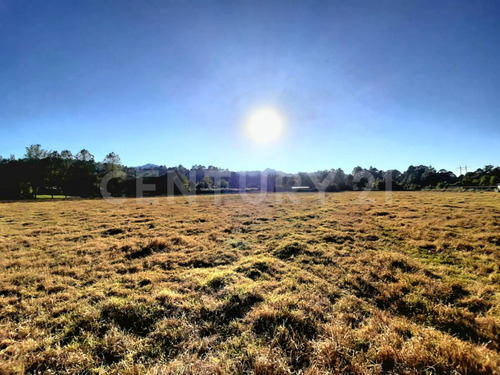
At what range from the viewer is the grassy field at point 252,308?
126 inches

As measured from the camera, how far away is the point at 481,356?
302 cm

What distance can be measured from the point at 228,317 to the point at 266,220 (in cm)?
1223

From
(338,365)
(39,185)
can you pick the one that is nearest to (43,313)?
(338,365)

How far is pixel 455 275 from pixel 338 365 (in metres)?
6.05

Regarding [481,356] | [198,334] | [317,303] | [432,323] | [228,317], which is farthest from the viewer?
[317,303]

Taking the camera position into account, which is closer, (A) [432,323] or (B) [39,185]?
(A) [432,323]

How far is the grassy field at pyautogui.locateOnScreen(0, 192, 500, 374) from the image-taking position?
320 centimetres

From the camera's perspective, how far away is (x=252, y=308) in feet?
15.3

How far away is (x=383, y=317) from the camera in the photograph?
4191 millimetres

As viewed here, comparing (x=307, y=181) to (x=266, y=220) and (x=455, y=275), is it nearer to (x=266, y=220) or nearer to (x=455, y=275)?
(x=266, y=220)

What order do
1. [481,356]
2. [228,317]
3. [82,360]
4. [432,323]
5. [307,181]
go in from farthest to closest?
[307,181], [228,317], [432,323], [82,360], [481,356]

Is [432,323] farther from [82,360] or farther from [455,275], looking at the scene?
[82,360]

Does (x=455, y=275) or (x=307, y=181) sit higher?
(x=307, y=181)

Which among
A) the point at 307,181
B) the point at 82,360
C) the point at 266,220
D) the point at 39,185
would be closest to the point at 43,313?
the point at 82,360
